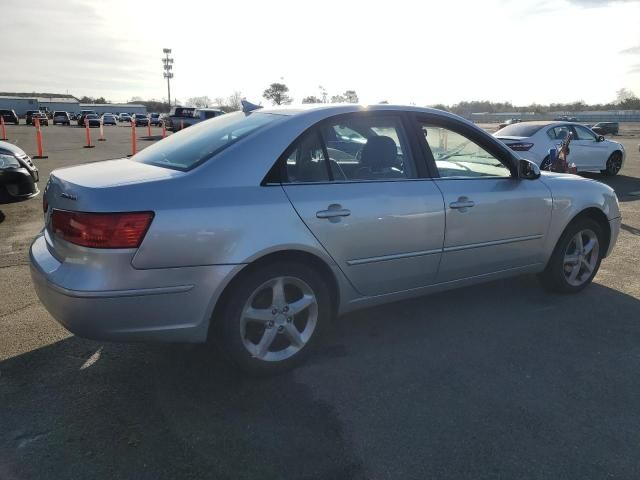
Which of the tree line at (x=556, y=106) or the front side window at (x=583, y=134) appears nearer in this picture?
the front side window at (x=583, y=134)

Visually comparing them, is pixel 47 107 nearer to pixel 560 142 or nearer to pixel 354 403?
pixel 560 142

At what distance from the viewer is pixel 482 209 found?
12.4ft

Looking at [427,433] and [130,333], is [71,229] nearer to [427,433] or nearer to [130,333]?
[130,333]

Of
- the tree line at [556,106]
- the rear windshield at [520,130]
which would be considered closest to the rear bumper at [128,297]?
the rear windshield at [520,130]

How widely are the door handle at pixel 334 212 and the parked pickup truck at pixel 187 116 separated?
26605mm

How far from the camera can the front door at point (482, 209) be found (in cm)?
370

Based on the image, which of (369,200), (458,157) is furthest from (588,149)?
(369,200)

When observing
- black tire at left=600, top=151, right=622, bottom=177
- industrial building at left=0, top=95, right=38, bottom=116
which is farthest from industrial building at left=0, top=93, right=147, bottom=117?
black tire at left=600, top=151, right=622, bottom=177

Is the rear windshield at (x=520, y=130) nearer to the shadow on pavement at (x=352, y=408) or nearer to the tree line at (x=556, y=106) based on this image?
the shadow on pavement at (x=352, y=408)

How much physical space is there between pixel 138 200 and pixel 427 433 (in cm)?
193

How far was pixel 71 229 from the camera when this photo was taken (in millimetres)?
2643

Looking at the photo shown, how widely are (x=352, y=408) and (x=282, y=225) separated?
1113 mm

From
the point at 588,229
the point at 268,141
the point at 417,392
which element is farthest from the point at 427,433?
the point at 588,229

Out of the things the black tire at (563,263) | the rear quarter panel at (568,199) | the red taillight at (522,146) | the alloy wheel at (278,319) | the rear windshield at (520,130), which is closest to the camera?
the alloy wheel at (278,319)
